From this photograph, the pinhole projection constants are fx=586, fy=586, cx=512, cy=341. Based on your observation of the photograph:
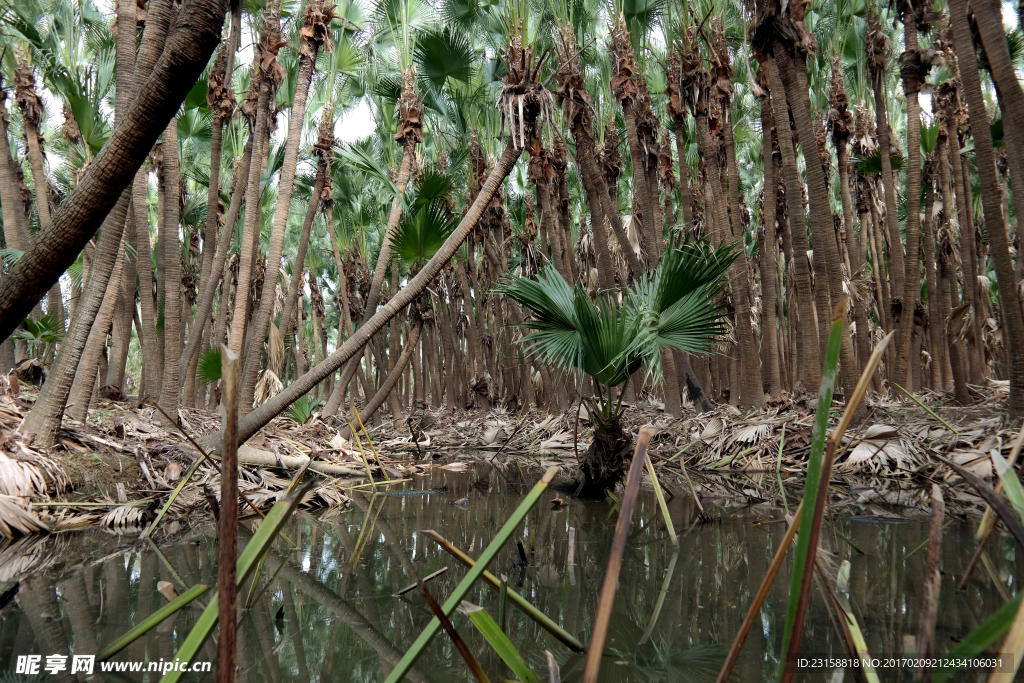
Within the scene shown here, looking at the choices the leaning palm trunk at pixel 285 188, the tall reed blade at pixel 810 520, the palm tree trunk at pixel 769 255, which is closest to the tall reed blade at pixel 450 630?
the tall reed blade at pixel 810 520

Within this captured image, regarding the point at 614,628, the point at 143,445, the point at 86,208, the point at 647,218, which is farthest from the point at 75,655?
the point at 647,218

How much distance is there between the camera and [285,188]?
732cm

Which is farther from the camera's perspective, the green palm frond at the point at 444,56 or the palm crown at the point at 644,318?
the green palm frond at the point at 444,56

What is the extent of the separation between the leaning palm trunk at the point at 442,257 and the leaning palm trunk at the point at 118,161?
7.55ft

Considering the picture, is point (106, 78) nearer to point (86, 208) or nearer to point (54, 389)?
point (54, 389)

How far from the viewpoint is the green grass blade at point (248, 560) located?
97 centimetres

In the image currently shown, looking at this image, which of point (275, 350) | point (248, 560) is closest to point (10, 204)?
point (275, 350)

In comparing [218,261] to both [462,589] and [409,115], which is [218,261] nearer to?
[409,115]

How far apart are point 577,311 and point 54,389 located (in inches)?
164

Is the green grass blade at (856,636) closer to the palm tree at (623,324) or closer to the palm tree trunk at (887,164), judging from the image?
the palm tree at (623,324)

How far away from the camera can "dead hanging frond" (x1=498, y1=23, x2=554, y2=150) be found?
5980mm

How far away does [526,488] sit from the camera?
5559mm

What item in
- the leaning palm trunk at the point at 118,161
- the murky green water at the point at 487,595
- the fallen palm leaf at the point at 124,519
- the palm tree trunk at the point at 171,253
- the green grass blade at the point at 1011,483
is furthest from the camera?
the palm tree trunk at the point at 171,253

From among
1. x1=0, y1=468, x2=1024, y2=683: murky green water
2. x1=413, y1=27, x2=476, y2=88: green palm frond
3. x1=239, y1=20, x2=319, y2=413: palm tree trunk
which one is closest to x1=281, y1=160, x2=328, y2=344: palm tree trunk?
x1=239, y1=20, x2=319, y2=413: palm tree trunk
